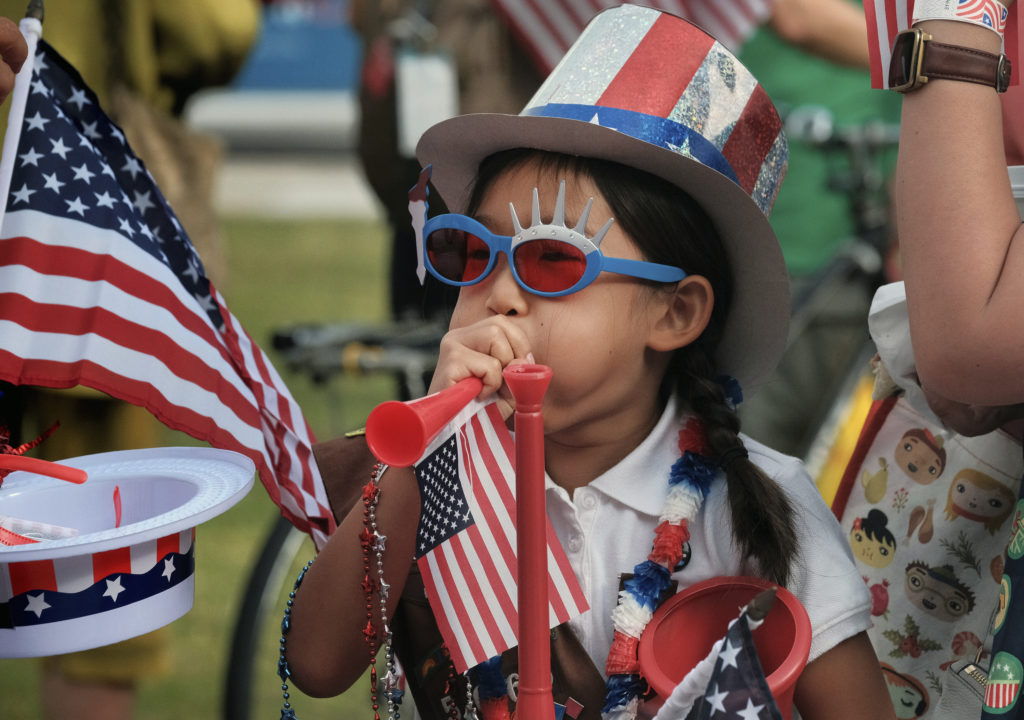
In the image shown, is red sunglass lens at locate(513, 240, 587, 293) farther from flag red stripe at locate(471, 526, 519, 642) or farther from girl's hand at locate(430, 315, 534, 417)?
flag red stripe at locate(471, 526, 519, 642)

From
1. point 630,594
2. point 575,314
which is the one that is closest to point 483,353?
point 575,314

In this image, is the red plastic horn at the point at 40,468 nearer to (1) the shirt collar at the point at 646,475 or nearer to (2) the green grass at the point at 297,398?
(1) the shirt collar at the point at 646,475

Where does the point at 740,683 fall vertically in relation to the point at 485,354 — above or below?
below

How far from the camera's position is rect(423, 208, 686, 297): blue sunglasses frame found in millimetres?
1658

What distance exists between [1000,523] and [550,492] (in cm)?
67

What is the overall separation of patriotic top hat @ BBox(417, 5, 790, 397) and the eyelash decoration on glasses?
11 cm

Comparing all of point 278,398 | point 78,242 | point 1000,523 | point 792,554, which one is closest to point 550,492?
point 792,554

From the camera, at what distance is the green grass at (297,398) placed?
3.84 m

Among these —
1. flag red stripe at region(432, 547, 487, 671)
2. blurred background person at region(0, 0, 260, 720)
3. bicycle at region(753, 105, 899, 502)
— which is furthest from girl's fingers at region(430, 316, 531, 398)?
bicycle at region(753, 105, 899, 502)

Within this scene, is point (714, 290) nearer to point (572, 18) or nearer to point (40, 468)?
point (40, 468)

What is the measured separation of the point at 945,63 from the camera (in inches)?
54.3

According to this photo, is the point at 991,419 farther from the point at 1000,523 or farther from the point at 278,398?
the point at 278,398

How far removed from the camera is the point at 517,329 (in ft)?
5.32

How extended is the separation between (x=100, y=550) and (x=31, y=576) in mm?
97
